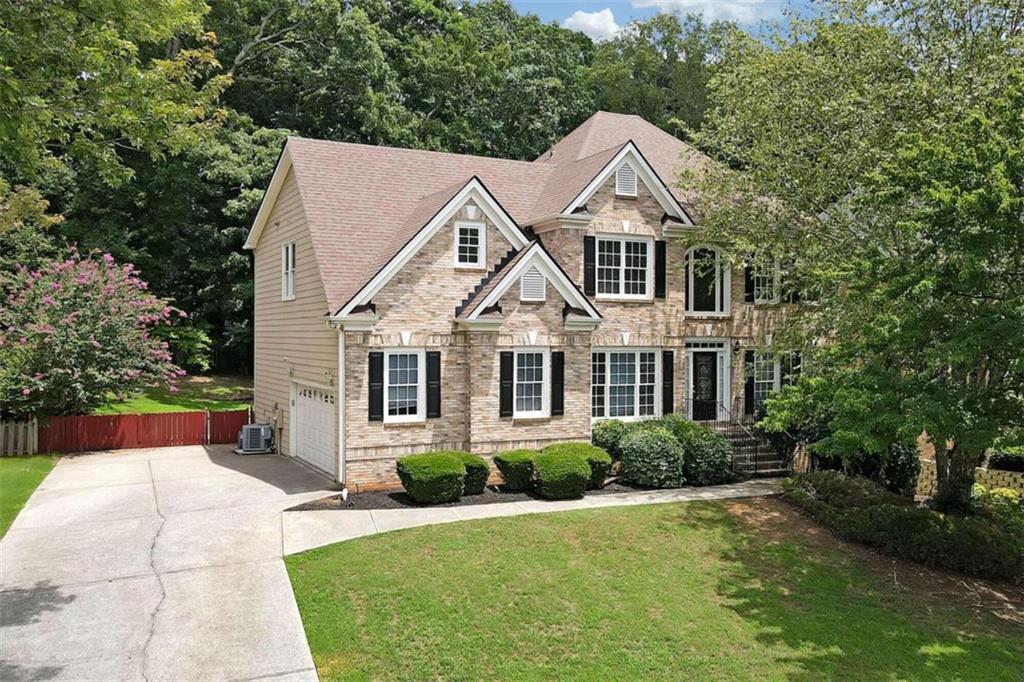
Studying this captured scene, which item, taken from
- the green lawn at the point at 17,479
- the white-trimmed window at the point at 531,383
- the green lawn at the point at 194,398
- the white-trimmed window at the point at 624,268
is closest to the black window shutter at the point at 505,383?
the white-trimmed window at the point at 531,383

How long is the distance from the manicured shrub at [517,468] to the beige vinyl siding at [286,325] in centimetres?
451

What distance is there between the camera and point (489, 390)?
701 inches

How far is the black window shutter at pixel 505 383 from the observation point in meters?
17.9

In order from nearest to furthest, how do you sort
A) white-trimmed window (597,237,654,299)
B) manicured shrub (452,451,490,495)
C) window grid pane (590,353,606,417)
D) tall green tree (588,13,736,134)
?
manicured shrub (452,451,490,495), window grid pane (590,353,606,417), white-trimmed window (597,237,654,299), tall green tree (588,13,736,134)

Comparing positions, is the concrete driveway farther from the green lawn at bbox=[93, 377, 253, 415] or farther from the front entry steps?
the green lawn at bbox=[93, 377, 253, 415]

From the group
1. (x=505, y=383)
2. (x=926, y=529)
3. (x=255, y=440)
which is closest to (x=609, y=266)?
(x=505, y=383)

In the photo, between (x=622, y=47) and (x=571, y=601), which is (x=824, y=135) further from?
(x=622, y=47)

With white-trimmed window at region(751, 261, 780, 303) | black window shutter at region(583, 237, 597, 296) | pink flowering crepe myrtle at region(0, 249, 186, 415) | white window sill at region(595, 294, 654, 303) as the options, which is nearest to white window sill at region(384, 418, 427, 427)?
black window shutter at region(583, 237, 597, 296)

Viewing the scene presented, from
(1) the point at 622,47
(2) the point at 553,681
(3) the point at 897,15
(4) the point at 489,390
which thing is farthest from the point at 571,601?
(1) the point at 622,47

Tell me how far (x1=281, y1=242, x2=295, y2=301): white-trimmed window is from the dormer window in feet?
31.1

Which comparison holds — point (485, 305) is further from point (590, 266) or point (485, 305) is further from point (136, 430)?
point (136, 430)

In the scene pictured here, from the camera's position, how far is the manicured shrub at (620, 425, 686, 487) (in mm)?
17812

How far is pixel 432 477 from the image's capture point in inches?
610

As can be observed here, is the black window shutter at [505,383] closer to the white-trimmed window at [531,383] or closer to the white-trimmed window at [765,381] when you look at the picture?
the white-trimmed window at [531,383]
